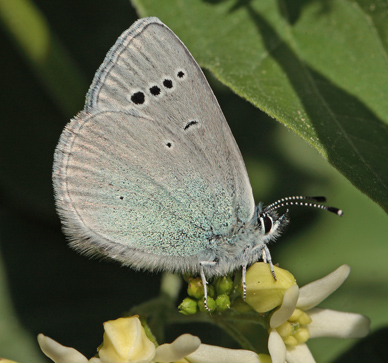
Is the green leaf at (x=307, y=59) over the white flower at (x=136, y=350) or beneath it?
over

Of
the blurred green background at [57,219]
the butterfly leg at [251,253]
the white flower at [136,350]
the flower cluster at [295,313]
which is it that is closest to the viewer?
the white flower at [136,350]

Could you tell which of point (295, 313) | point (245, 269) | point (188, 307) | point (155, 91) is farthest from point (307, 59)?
point (188, 307)

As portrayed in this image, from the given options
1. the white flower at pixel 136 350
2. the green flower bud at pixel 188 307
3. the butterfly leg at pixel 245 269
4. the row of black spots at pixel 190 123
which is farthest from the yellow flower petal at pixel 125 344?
the row of black spots at pixel 190 123

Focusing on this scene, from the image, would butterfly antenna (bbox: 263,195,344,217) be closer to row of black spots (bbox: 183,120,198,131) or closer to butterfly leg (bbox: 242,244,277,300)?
butterfly leg (bbox: 242,244,277,300)

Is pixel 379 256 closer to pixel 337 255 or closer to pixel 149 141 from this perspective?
pixel 337 255

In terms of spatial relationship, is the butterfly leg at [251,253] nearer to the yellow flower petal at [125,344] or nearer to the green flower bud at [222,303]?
the green flower bud at [222,303]

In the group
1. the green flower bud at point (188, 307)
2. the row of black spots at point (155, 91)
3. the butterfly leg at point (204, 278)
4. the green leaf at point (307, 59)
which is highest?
the row of black spots at point (155, 91)

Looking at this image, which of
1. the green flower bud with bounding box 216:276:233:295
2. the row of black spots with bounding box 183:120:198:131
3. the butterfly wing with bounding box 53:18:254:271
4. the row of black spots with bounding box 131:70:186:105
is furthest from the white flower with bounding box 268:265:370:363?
the row of black spots with bounding box 131:70:186:105
